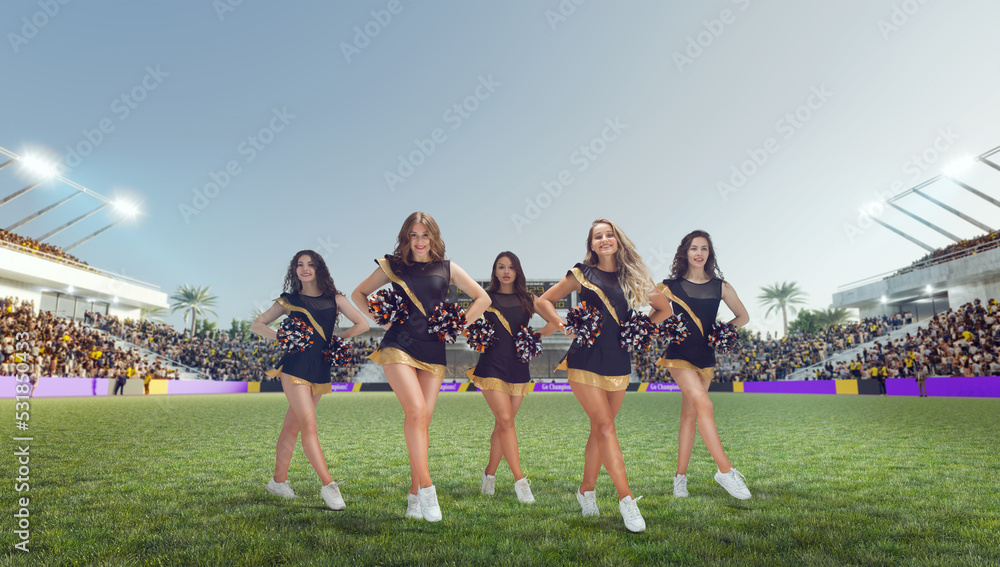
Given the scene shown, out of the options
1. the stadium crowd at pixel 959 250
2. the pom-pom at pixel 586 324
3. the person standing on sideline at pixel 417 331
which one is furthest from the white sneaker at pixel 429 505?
the stadium crowd at pixel 959 250

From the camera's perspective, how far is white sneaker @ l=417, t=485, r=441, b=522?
4.01 meters

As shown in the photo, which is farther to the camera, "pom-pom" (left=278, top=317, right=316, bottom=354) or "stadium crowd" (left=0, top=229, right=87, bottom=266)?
"stadium crowd" (left=0, top=229, right=87, bottom=266)

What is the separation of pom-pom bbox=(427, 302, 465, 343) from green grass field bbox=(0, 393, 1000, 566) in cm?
133

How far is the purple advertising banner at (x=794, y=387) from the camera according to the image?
30791mm

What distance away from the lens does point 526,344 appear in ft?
16.4

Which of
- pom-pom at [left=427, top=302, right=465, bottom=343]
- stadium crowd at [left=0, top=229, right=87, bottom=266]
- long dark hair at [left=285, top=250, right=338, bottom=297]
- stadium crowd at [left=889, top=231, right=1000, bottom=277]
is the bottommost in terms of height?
pom-pom at [left=427, top=302, right=465, bottom=343]

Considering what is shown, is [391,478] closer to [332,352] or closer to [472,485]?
[472,485]

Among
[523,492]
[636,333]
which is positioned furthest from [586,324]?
[523,492]

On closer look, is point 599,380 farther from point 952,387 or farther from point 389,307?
point 952,387

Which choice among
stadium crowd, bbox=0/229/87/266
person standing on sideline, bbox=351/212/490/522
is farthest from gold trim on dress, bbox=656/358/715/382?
stadium crowd, bbox=0/229/87/266

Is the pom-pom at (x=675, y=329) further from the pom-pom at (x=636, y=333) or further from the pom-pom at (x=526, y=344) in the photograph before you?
the pom-pom at (x=526, y=344)

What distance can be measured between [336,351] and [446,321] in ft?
3.91

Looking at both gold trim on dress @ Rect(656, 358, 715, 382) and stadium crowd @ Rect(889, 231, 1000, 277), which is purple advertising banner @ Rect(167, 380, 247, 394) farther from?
stadium crowd @ Rect(889, 231, 1000, 277)

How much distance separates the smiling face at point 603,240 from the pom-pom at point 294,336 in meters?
2.43
